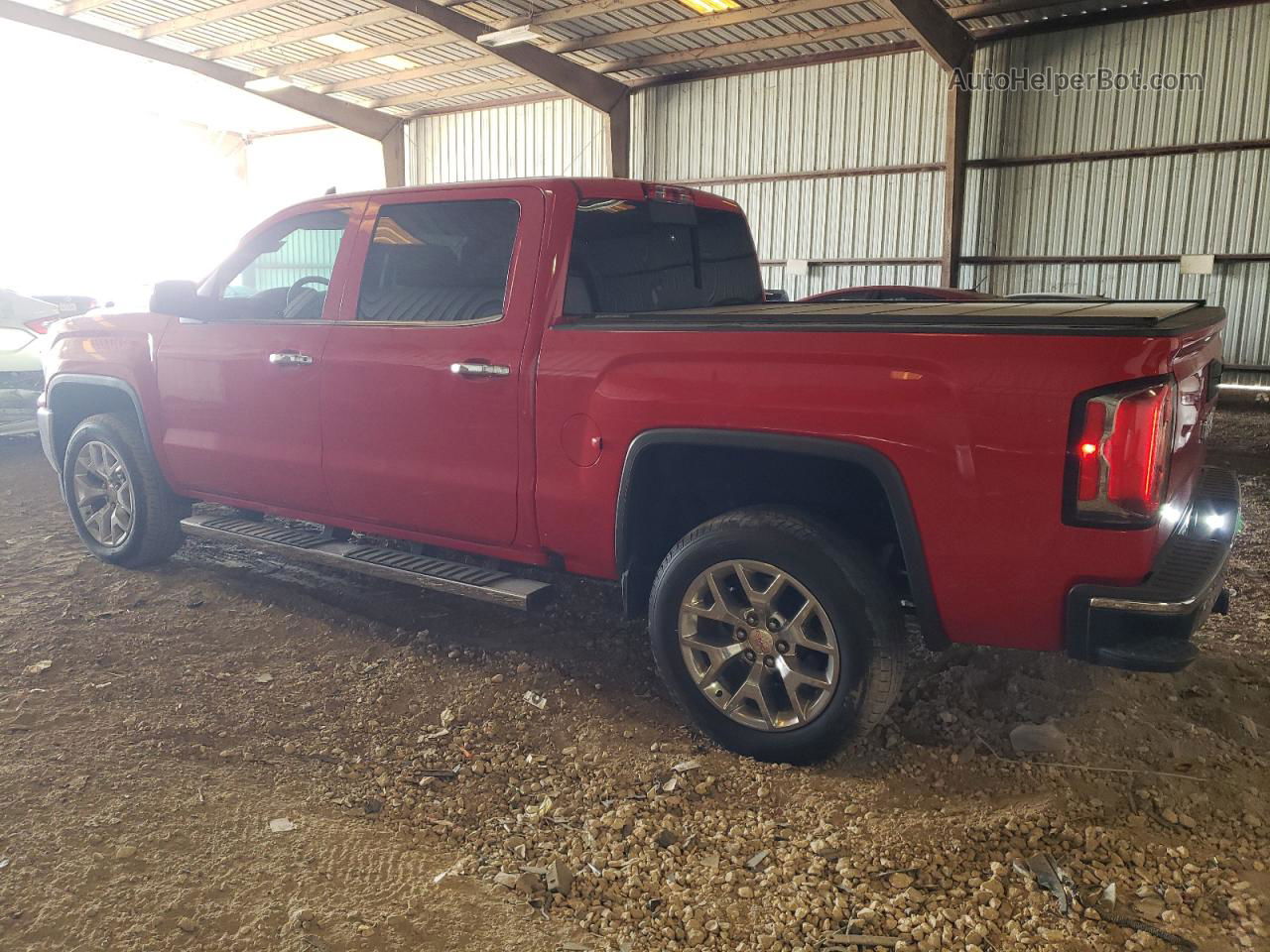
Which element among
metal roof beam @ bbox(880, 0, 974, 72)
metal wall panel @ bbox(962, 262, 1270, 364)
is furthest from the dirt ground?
metal wall panel @ bbox(962, 262, 1270, 364)

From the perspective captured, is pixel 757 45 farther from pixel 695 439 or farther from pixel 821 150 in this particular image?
pixel 695 439

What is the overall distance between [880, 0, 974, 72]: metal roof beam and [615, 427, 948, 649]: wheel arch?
996cm

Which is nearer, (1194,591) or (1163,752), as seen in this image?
(1194,591)

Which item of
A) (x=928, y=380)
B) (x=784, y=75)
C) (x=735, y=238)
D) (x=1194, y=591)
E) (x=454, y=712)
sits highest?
(x=784, y=75)

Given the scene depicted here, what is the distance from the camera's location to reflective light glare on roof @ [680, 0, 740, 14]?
1288 centimetres

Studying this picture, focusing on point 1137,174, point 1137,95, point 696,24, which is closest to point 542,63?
point 696,24

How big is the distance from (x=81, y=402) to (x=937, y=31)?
11.4 m

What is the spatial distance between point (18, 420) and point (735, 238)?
22.3 feet

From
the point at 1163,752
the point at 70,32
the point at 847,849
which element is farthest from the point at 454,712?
the point at 70,32

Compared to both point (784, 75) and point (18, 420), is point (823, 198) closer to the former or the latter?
point (784, 75)

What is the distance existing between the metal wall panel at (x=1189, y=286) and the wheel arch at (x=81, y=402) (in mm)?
12103

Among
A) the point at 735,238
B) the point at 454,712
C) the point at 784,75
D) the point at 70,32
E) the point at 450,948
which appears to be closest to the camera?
the point at 450,948

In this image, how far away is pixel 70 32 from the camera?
1409 centimetres

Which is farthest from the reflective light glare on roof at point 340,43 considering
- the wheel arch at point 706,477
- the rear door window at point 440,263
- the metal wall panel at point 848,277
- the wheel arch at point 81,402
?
the wheel arch at point 706,477
